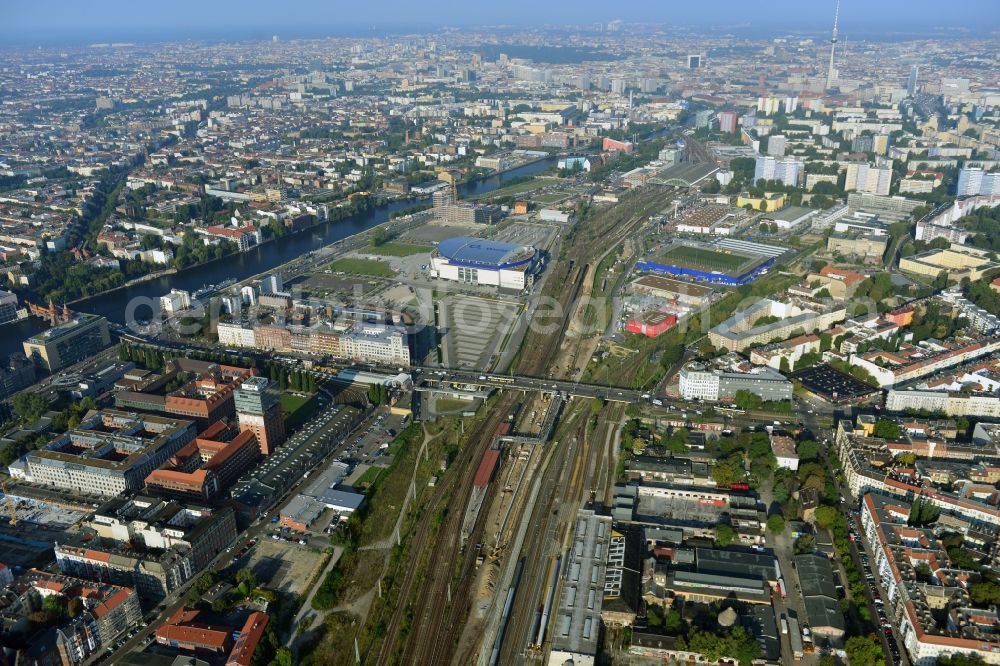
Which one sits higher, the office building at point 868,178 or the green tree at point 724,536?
the office building at point 868,178

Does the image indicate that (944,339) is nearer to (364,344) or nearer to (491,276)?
(491,276)

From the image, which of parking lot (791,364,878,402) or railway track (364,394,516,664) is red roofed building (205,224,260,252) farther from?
parking lot (791,364,878,402)

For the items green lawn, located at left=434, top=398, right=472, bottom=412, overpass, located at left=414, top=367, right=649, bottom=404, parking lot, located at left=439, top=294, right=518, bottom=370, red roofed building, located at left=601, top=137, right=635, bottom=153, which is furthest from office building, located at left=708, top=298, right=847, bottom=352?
red roofed building, located at left=601, top=137, right=635, bottom=153

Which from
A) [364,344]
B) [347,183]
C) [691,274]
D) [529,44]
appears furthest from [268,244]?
[529,44]

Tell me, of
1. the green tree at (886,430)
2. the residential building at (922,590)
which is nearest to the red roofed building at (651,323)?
the green tree at (886,430)

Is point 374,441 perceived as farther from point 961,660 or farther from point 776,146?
point 776,146

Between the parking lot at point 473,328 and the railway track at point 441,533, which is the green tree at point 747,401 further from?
the parking lot at point 473,328

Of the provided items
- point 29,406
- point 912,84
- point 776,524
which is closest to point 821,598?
point 776,524
